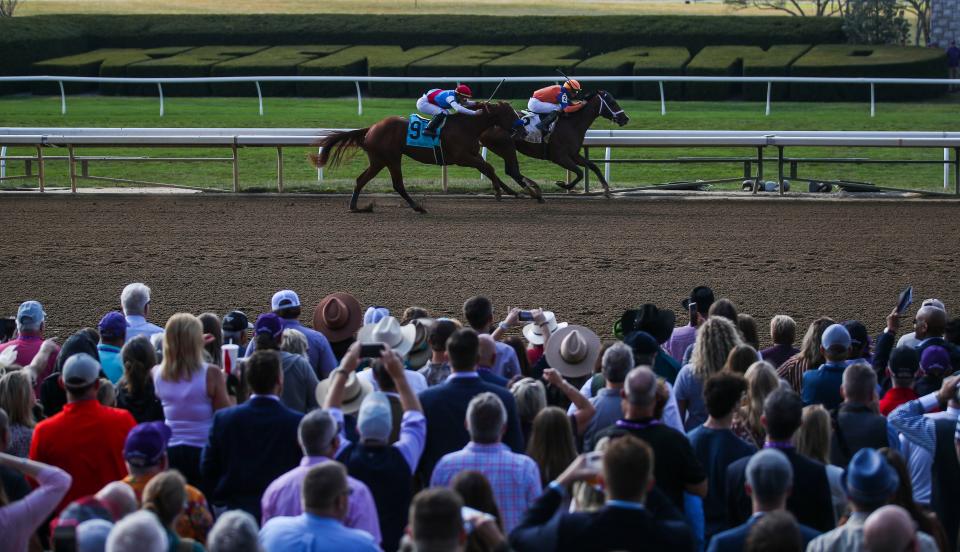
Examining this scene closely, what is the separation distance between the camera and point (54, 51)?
26.6 metres

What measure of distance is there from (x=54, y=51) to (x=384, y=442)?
25.1m

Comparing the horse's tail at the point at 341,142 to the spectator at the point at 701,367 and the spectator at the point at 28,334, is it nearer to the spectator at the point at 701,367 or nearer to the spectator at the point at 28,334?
the spectator at the point at 28,334

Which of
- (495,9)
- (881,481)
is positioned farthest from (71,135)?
(495,9)

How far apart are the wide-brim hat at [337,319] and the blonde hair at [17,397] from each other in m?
1.79

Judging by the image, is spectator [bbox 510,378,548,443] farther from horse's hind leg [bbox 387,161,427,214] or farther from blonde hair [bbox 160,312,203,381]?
horse's hind leg [bbox 387,161,427,214]

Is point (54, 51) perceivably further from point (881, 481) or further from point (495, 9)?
point (881, 481)

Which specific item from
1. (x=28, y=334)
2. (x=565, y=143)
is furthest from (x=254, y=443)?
(x=565, y=143)

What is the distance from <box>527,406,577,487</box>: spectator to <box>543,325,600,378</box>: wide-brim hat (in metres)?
1.29

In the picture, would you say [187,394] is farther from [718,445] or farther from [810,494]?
Answer: [810,494]

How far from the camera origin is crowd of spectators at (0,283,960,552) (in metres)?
3.06

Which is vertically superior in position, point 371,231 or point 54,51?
point 54,51

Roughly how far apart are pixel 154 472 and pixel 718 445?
1791 mm

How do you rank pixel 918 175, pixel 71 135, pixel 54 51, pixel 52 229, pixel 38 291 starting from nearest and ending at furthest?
pixel 38 291
pixel 52 229
pixel 71 135
pixel 918 175
pixel 54 51

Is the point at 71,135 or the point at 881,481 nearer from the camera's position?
the point at 881,481
